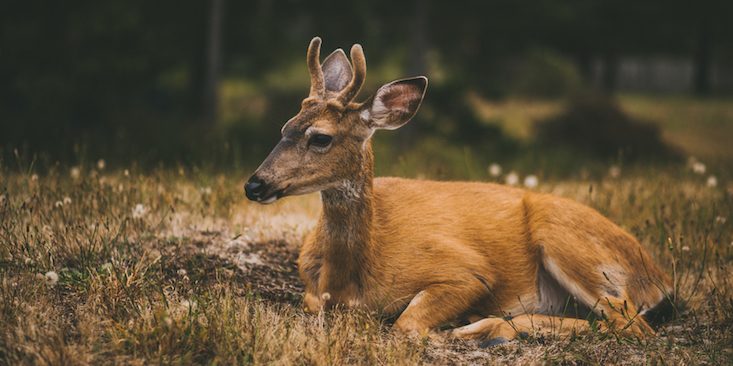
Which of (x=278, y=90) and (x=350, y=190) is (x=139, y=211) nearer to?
(x=350, y=190)

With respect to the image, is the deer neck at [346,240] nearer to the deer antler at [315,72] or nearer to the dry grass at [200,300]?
the dry grass at [200,300]

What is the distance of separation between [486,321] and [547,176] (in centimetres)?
633

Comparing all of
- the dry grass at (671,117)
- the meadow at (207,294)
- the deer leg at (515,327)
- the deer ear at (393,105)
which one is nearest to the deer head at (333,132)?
the deer ear at (393,105)

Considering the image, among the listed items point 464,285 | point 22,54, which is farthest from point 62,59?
point 464,285

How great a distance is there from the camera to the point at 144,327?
149 inches

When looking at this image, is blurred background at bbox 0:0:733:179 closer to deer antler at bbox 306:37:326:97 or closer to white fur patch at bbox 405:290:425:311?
A: deer antler at bbox 306:37:326:97

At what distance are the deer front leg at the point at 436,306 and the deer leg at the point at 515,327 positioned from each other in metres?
0.11

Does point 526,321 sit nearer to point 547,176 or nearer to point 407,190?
point 407,190

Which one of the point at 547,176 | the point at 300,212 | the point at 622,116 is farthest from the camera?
the point at 622,116

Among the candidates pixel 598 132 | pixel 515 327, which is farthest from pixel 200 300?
pixel 598 132

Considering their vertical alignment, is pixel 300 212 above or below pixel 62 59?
below

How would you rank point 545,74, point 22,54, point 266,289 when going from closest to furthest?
point 266,289
point 22,54
point 545,74

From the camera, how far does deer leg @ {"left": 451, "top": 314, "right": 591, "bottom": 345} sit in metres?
4.64

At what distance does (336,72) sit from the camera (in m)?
5.28
